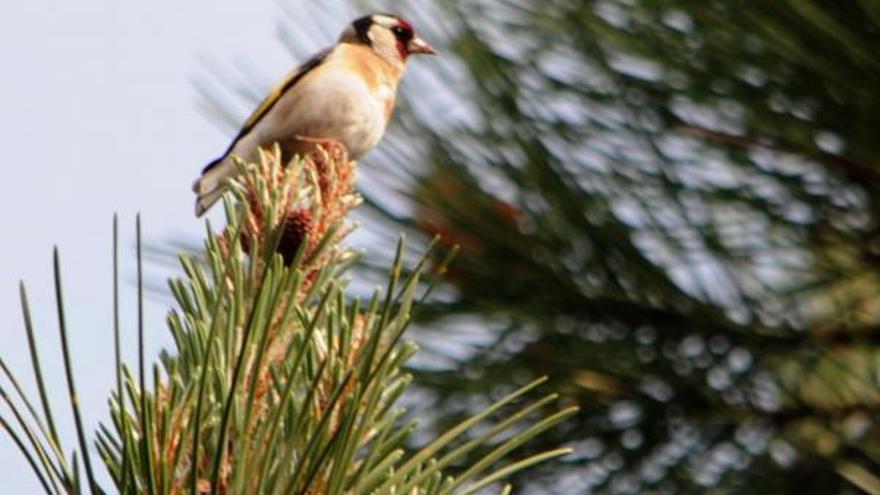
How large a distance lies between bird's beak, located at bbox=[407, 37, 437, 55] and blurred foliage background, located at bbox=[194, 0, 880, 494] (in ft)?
0.17

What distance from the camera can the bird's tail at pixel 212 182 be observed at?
294 cm

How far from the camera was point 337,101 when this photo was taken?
3.18 metres

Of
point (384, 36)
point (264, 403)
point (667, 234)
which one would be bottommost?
point (667, 234)

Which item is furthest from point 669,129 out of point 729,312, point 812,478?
point 812,478

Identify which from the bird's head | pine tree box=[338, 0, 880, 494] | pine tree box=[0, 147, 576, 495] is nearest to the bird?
the bird's head

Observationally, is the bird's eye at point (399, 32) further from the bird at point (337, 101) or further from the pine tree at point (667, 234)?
the pine tree at point (667, 234)

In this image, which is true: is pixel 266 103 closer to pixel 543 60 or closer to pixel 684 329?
pixel 543 60

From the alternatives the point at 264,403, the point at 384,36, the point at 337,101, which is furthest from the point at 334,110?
the point at 264,403

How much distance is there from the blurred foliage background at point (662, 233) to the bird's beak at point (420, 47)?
0.05m

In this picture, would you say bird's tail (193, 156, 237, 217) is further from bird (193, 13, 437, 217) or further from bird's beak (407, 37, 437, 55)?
bird's beak (407, 37, 437, 55)

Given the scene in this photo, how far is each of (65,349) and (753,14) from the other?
141 centimetres

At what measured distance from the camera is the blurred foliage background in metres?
2.45

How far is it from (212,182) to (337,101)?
0.34 meters

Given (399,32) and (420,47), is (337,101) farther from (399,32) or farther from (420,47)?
(420,47)
